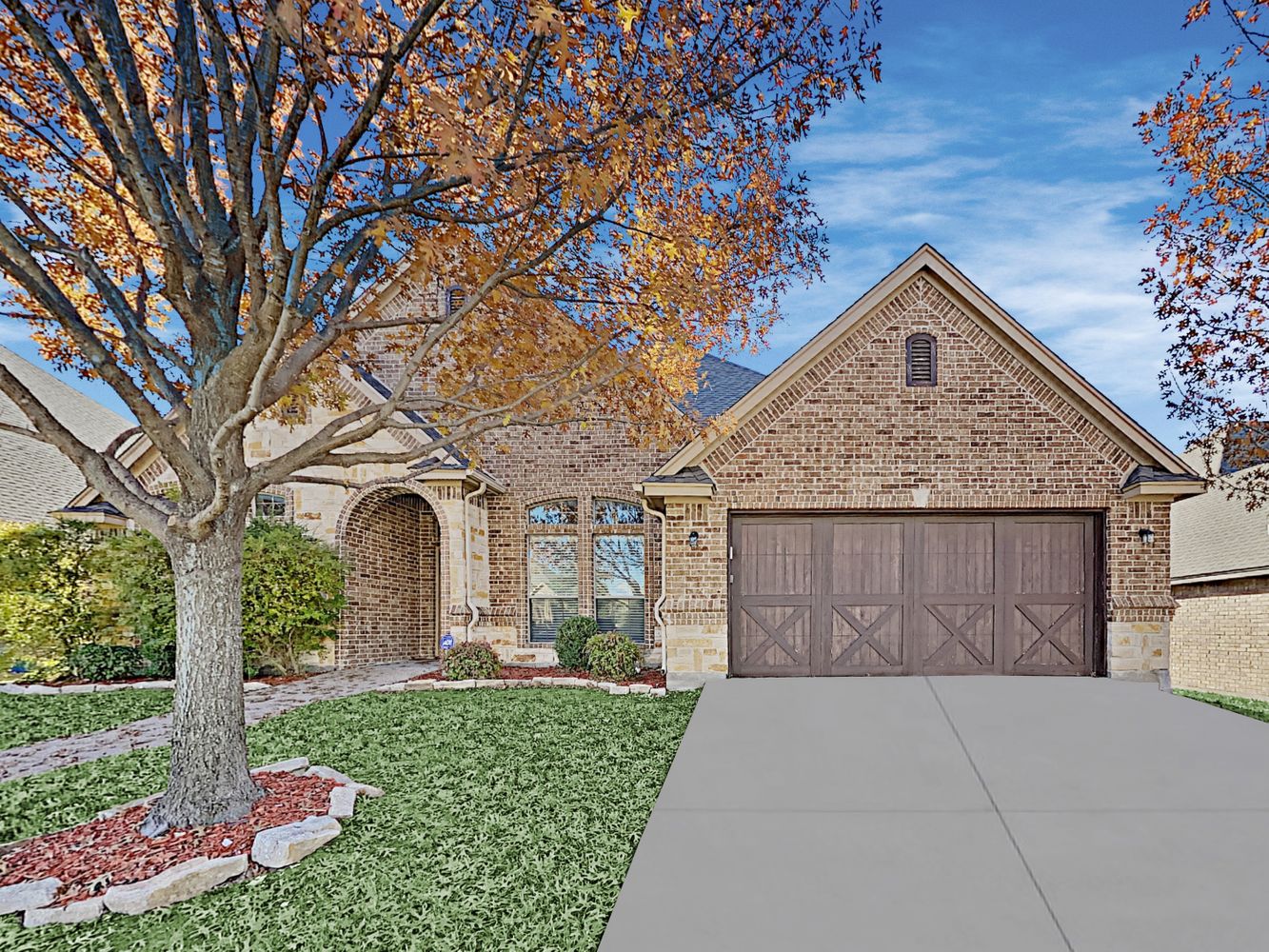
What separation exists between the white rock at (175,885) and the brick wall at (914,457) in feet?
20.7

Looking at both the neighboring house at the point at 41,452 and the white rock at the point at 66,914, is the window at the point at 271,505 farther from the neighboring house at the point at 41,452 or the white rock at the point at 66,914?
the white rock at the point at 66,914

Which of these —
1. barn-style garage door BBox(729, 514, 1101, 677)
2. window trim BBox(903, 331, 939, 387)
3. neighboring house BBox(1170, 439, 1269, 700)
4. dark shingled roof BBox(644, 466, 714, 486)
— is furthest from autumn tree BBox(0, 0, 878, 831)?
neighboring house BBox(1170, 439, 1269, 700)

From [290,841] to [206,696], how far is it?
3.97ft

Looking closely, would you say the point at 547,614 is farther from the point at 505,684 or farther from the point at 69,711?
the point at 69,711

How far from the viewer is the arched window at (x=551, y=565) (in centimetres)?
1250

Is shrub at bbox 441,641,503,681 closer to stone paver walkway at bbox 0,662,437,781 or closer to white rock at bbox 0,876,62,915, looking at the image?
stone paver walkway at bbox 0,662,437,781

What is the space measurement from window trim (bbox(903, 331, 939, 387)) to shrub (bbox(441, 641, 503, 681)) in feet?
24.5

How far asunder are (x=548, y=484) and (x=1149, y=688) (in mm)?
9478

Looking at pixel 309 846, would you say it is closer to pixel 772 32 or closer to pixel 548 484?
pixel 772 32

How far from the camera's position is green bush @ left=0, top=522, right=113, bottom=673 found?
10227 mm

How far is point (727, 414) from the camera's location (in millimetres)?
9242

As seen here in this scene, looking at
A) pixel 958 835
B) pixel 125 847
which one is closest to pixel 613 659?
pixel 958 835

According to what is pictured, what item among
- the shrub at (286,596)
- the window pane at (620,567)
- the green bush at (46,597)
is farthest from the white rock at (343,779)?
the green bush at (46,597)

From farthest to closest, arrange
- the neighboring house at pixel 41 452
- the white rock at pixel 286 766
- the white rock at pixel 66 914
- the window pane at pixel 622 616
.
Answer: the neighboring house at pixel 41 452 → the window pane at pixel 622 616 → the white rock at pixel 286 766 → the white rock at pixel 66 914
